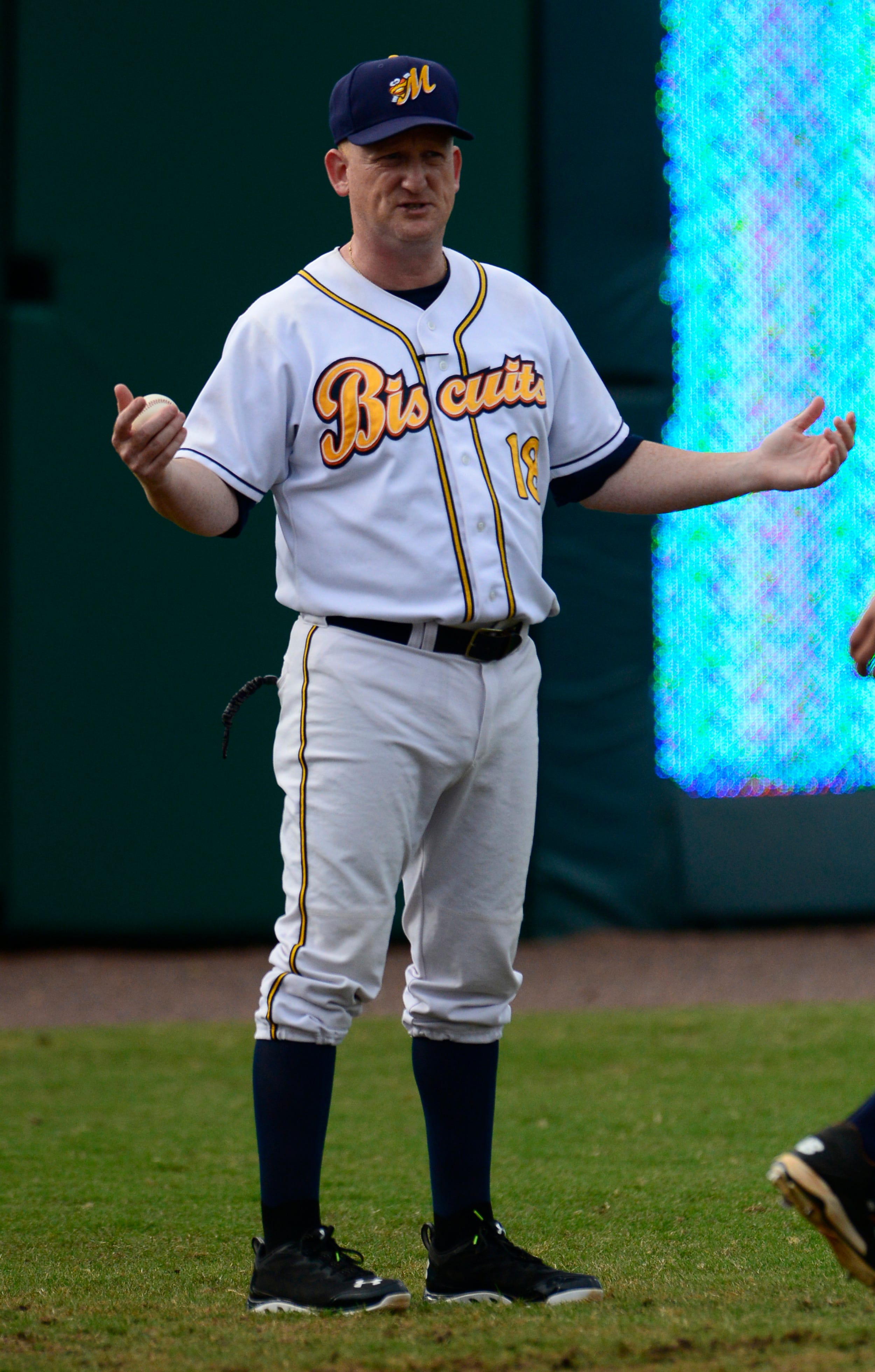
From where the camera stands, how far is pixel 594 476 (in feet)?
8.73

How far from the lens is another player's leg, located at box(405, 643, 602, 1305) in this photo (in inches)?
94.7

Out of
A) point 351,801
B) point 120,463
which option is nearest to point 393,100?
point 351,801

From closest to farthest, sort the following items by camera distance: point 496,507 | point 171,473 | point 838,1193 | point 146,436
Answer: point 838,1193, point 146,436, point 171,473, point 496,507

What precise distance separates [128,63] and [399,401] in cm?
418

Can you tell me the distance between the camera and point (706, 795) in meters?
6.54

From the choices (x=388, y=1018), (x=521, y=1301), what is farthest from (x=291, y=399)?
(x=388, y=1018)

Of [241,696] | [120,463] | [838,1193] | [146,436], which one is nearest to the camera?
[838,1193]

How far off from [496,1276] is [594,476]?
1.25 meters

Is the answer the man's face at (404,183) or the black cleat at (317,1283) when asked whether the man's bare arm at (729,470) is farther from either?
the black cleat at (317,1283)

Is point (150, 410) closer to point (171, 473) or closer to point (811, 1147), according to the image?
point (171, 473)

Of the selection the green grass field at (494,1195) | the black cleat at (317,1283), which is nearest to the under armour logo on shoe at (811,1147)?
the green grass field at (494,1195)

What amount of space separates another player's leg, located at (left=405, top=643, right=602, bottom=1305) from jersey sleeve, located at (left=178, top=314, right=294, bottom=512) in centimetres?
42

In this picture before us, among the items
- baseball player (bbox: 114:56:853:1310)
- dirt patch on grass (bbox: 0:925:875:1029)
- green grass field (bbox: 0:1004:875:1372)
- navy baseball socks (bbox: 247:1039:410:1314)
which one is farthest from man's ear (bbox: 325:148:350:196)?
dirt patch on grass (bbox: 0:925:875:1029)

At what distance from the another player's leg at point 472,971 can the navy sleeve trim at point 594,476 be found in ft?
1.09
